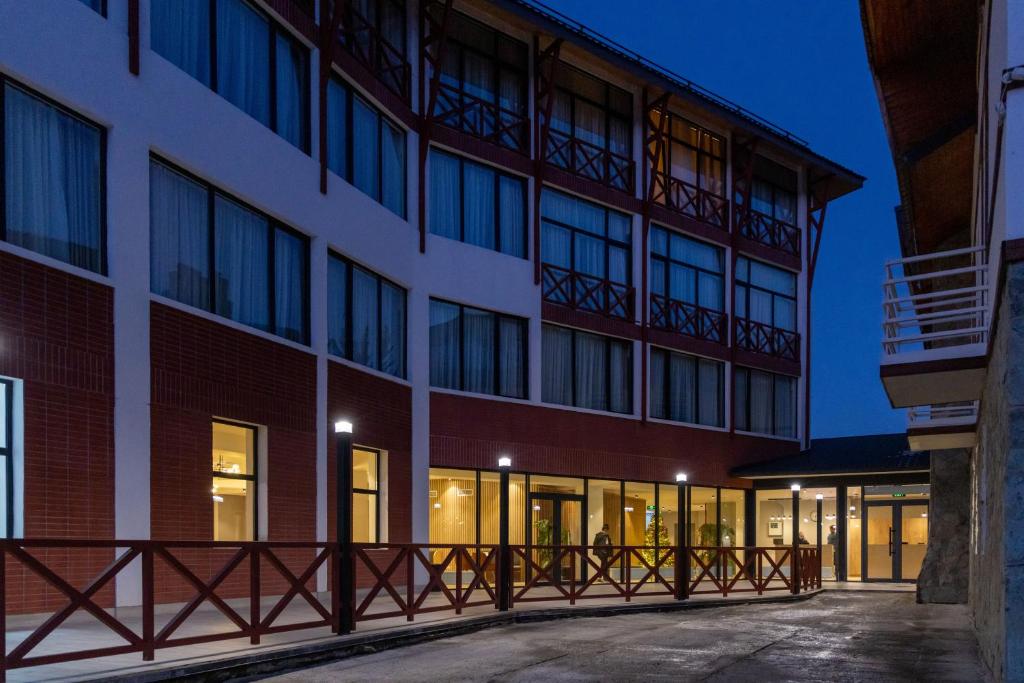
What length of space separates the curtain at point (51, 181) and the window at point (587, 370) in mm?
13051

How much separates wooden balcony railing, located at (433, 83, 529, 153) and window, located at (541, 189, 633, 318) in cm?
146

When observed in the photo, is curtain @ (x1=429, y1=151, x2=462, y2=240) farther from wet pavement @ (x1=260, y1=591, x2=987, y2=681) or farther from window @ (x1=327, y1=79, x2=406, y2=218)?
wet pavement @ (x1=260, y1=591, x2=987, y2=681)

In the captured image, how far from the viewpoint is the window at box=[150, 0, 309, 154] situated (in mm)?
14039

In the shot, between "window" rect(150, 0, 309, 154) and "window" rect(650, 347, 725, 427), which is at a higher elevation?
"window" rect(150, 0, 309, 154)

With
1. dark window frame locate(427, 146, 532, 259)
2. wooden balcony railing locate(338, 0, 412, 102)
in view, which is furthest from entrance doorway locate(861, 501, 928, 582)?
wooden balcony railing locate(338, 0, 412, 102)

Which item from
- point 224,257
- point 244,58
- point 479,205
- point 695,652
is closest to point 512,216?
point 479,205

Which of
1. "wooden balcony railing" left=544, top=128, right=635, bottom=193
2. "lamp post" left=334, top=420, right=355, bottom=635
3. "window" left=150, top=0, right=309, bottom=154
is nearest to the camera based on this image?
"lamp post" left=334, top=420, right=355, bottom=635

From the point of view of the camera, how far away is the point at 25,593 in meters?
10.7

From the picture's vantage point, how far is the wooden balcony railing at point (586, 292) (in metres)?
24.3

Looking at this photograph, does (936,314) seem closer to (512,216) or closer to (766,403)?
(512,216)

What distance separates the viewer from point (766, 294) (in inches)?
1198

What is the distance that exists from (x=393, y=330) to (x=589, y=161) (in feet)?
24.1

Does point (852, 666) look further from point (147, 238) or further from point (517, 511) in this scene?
point (517, 511)

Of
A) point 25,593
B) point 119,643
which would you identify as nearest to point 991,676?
point 119,643
